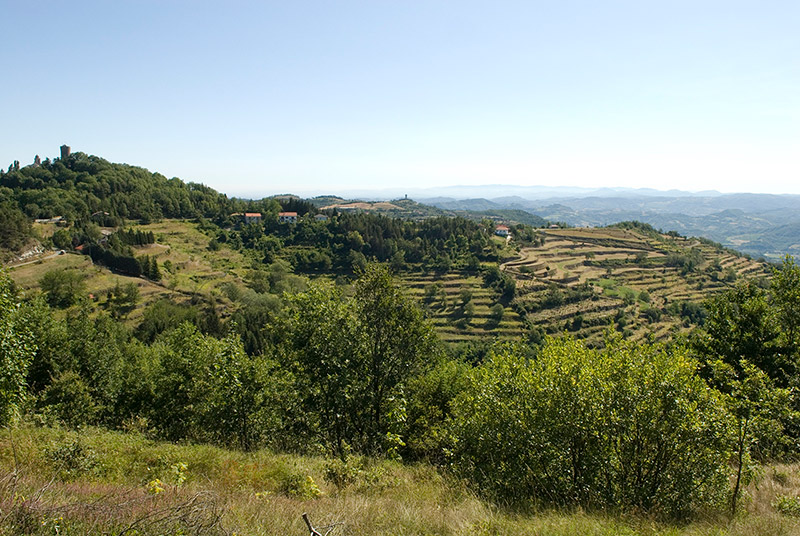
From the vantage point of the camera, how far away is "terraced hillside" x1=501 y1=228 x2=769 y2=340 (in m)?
81.1

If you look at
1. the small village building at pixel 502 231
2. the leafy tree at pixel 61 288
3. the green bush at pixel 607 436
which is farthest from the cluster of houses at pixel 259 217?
the green bush at pixel 607 436

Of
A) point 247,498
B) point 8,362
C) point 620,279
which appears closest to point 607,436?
point 247,498

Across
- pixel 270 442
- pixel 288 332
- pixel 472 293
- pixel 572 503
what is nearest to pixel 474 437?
pixel 572 503

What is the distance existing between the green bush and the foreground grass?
0.76 metres

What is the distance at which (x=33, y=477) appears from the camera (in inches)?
295

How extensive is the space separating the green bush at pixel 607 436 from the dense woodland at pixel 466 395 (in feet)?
0.12

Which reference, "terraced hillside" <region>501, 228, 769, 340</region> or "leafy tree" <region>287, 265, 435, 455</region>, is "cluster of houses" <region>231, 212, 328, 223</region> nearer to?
"terraced hillside" <region>501, 228, 769, 340</region>

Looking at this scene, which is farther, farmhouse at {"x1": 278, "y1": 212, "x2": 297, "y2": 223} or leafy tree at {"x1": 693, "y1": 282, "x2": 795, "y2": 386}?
farmhouse at {"x1": 278, "y1": 212, "x2": 297, "y2": 223}

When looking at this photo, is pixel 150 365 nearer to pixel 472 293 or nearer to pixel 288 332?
pixel 288 332

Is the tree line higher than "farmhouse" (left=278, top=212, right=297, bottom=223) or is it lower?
lower

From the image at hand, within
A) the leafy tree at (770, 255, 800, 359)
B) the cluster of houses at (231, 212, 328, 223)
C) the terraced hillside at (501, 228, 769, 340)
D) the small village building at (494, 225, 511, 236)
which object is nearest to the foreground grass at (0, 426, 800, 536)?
the leafy tree at (770, 255, 800, 359)

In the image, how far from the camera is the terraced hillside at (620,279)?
3194 inches

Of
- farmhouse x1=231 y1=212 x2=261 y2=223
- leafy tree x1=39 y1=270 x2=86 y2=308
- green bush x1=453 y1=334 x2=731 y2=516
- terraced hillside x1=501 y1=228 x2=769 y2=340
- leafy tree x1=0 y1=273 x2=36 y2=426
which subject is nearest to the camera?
green bush x1=453 y1=334 x2=731 y2=516

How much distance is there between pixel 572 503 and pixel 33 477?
1158 centimetres
